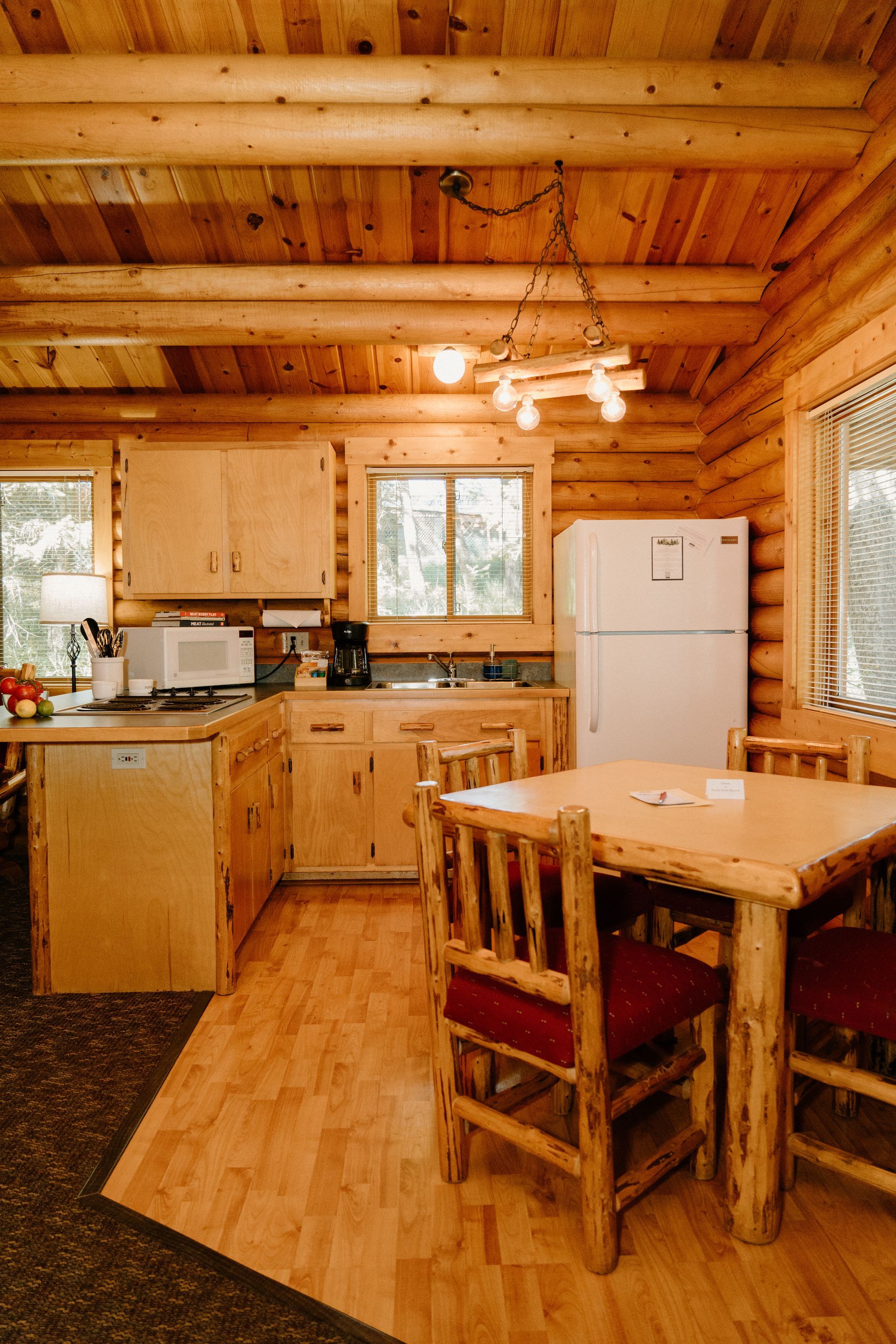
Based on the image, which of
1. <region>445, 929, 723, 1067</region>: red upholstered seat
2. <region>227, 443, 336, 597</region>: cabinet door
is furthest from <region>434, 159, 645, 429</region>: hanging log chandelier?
<region>445, 929, 723, 1067</region>: red upholstered seat

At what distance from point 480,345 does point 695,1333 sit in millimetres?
3606

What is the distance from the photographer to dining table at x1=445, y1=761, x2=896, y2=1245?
4.52 ft

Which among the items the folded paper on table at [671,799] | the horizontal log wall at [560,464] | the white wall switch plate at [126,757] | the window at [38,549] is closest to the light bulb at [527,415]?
the folded paper on table at [671,799]

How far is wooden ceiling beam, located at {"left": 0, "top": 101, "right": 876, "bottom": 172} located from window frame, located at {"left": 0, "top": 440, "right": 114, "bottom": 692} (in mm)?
1814

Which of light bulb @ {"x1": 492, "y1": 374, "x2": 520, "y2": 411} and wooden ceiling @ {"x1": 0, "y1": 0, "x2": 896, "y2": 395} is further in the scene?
wooden ceiling @ {"x1": 0, "y1": 0, "x2": 896, "y2": 395}

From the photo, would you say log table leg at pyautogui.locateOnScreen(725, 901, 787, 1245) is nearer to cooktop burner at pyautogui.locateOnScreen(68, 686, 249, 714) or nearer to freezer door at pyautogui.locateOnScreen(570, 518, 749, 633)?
cooktop burner at pyautogui.locateOnScreen(68, 686, 249, 714)

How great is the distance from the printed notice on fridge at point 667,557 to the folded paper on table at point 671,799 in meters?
1.77

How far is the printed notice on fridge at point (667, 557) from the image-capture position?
3.49m

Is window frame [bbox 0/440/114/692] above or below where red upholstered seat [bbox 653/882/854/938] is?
above

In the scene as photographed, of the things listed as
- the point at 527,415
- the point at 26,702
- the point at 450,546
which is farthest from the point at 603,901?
the point at 450,546

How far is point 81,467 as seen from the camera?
14.3 ft

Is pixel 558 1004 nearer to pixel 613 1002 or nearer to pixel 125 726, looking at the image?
pixel 613 1002

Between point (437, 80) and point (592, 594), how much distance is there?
6.54 ft

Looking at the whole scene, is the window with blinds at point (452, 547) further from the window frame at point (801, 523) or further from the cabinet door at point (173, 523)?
the window frame at point (801, 523)
